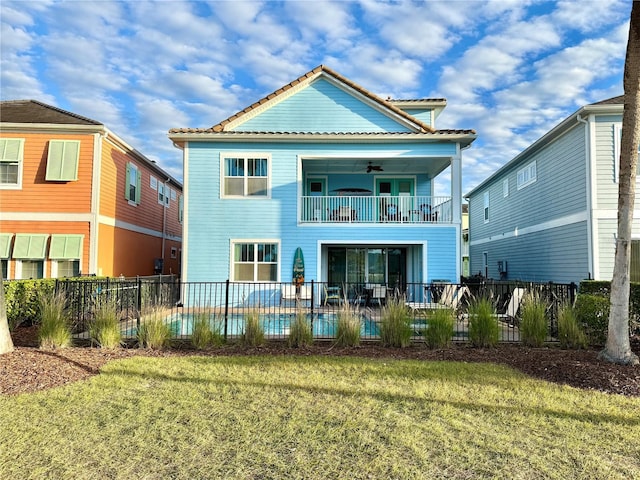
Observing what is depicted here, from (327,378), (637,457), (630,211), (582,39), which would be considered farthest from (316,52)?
(637,457)

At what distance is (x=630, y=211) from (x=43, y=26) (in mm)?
12879

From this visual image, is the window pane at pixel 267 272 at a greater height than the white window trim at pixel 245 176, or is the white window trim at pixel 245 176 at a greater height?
the white window trim at pixel 245 176

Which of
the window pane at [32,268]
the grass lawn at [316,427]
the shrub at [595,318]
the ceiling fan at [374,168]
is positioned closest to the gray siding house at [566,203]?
the shrub at [595,318]

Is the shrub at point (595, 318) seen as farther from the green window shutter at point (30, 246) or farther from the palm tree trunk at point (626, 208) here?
the green window shutter at point (30, 246)

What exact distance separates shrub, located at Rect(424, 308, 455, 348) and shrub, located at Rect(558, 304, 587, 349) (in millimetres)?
2001

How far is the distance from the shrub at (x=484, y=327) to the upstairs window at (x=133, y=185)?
46.5ft

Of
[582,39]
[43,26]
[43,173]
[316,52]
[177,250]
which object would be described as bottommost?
[177,250]

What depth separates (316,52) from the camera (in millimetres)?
15141

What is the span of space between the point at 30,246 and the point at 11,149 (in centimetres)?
347

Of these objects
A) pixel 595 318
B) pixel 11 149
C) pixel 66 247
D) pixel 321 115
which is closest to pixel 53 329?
pixel 66 247

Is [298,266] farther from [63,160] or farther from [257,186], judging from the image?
[63,160]

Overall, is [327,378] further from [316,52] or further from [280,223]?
[316,52]

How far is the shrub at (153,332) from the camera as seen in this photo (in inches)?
280

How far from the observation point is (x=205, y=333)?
23.6 ft
